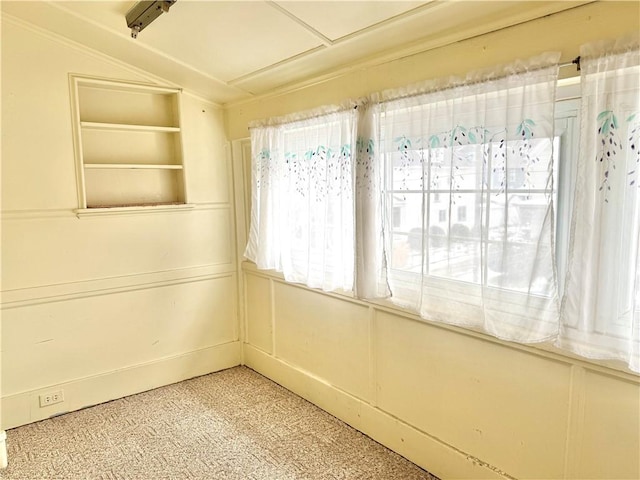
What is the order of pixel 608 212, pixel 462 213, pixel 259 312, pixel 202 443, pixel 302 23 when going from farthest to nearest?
pixel 259 312
pixel 202 443
pixel 302 23
pixel 462 213
pixel 608 212

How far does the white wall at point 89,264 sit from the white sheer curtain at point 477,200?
181cm

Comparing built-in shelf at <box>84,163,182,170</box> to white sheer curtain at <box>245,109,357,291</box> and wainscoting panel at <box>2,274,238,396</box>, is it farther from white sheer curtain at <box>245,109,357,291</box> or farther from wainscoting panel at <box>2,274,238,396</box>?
wainscoting panel at <box>2,274,238,396</box>

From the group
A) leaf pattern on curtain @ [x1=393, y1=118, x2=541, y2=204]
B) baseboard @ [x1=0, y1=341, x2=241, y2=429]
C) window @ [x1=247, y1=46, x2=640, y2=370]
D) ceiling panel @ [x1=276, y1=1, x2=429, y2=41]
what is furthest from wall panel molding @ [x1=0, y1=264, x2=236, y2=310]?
ceiling panel @ [x1=276, y1=1, x2=429, y2=41]

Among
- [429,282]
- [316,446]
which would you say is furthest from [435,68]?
[316,446]

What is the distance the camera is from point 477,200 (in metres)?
1.86

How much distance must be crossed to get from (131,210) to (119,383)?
4.21ft

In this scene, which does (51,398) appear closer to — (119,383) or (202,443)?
(119,383)

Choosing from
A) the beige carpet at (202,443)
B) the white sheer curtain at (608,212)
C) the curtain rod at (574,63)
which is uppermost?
the curtain rod at (574,63)

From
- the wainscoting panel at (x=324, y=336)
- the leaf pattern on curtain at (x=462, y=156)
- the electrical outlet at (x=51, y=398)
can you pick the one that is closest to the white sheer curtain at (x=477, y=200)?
the leaf pattern on curtain at (x=462, y=156)

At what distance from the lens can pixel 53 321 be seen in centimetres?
294

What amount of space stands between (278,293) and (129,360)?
1217mm

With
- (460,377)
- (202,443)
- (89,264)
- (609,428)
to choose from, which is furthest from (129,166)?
(609,428)

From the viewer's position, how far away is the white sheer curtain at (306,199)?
8.18 feet

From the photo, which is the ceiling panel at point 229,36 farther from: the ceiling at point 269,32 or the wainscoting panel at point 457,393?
the wainscoting panel at point 457,393
